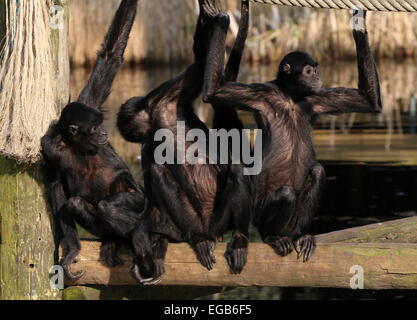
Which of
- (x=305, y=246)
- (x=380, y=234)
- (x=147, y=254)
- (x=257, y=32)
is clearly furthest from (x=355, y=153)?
(x=257, y=32)

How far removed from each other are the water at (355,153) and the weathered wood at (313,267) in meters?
2.85

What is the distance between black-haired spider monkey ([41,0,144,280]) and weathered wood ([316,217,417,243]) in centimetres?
179

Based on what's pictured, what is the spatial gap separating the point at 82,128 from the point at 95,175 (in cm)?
50

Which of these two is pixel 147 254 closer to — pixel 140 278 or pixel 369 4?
pixel 140 278

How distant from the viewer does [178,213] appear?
8.13 metres

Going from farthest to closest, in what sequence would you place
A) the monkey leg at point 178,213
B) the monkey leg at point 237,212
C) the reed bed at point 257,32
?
the reed bed at point 257,32, the monkey leg at point 178,213, the monkey leg at point 237,212

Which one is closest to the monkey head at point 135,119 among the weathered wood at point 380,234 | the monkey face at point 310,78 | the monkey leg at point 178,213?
the monkey leg at point 178,213

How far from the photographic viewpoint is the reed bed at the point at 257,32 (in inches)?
972

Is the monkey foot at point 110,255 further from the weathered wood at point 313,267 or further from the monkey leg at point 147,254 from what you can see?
the weathered wood at point 313,267

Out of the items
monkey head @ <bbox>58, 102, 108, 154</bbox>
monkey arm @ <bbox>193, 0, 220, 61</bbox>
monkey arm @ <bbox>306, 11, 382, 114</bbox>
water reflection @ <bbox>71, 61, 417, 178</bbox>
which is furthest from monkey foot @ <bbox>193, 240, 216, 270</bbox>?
water reflection @ <bbox>71, 61, 417, 178</bbox>

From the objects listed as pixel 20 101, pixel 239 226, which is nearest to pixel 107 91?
pixel 20 101

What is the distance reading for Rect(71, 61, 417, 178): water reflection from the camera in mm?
16906

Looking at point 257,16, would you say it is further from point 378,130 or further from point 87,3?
point 378,130
